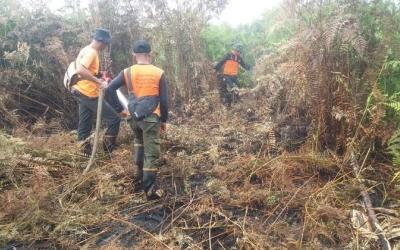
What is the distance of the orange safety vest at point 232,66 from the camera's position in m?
8.90

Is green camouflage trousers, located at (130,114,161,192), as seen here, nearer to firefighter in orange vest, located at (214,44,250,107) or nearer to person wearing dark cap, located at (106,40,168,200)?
person wearing dark cap, located at (106,40,168,200)

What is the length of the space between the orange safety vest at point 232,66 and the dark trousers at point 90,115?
3.86 metres

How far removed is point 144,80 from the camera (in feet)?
14.5

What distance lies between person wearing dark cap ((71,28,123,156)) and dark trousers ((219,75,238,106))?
11.1ft

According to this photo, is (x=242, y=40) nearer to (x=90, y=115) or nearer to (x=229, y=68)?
(x=229, y=68)

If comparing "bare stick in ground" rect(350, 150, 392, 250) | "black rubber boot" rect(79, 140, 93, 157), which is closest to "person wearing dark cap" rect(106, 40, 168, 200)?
"black rubber boot" rect(79, 140, 93, 157)

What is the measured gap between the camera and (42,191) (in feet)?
13.7

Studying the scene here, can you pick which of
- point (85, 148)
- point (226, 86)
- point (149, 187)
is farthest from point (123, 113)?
point (226, 86)

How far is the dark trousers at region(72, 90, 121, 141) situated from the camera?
5.46m

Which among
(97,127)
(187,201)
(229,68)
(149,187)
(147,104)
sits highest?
(147,104)

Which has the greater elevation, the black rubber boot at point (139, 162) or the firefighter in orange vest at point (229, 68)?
the firefighter in orange vest at point (229, 68)

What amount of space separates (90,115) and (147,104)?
5.10ft

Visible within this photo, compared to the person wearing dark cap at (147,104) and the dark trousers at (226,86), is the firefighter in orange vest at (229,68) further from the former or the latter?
the person wearing dark cap at (147,104)

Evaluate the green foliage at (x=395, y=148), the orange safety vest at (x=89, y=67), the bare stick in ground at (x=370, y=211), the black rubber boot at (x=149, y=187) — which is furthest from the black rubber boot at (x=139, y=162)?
the green foliage at (x=395, y=148)
